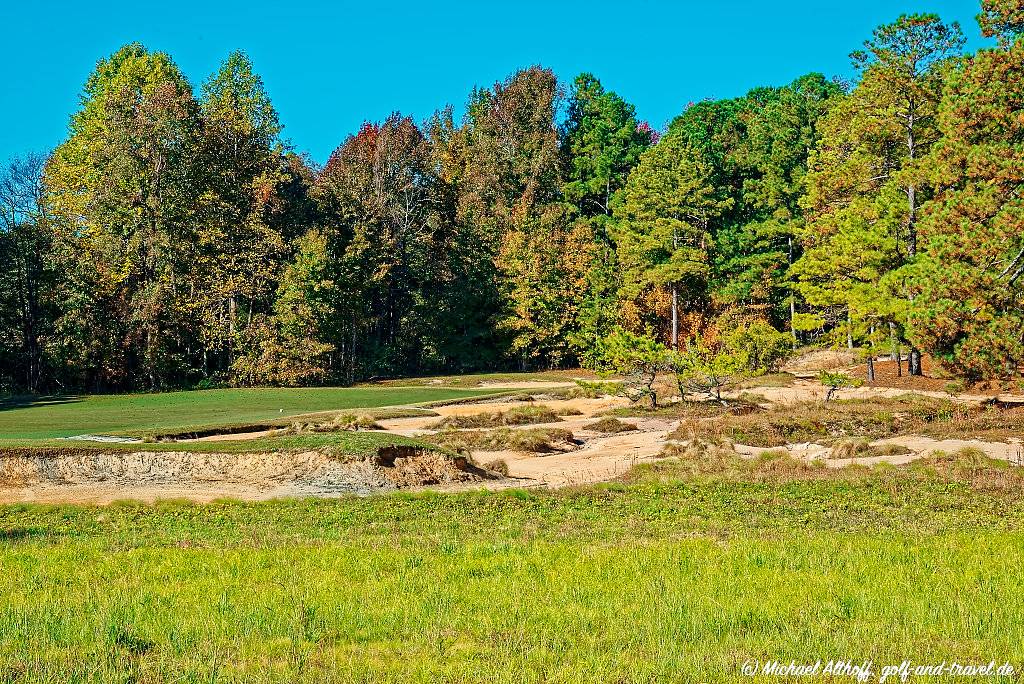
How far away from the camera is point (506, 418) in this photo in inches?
1298

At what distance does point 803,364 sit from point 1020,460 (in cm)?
3553

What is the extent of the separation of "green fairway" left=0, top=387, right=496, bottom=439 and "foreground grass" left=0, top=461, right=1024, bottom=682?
1439 cm

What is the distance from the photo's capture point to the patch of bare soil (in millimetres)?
18844

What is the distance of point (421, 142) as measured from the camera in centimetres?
7662

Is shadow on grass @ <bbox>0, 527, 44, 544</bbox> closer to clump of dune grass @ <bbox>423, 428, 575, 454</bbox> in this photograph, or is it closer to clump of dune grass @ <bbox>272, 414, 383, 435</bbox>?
clump of dune grass @ <bbox>423, 428, 575, 454</bbox>

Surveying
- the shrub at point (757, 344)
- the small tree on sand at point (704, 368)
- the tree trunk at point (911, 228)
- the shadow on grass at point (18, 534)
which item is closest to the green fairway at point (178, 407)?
the small tree on sand at point (704, 368)

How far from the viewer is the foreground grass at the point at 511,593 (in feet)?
22.8

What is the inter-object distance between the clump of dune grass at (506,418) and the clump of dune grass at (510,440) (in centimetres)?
228

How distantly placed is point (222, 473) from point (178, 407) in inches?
705

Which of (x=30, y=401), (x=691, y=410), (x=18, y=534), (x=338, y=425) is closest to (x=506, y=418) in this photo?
(x=691, y=410)

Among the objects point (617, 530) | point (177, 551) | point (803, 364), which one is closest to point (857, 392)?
point (803, 364)

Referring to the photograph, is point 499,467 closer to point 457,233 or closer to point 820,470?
point 820,470

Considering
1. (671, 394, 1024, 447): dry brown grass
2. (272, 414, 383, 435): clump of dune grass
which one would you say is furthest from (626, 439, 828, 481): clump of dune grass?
(272, 414, 383, 435): clump of dune grass

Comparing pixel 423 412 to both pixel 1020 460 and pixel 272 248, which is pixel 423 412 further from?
pixel 272 248
